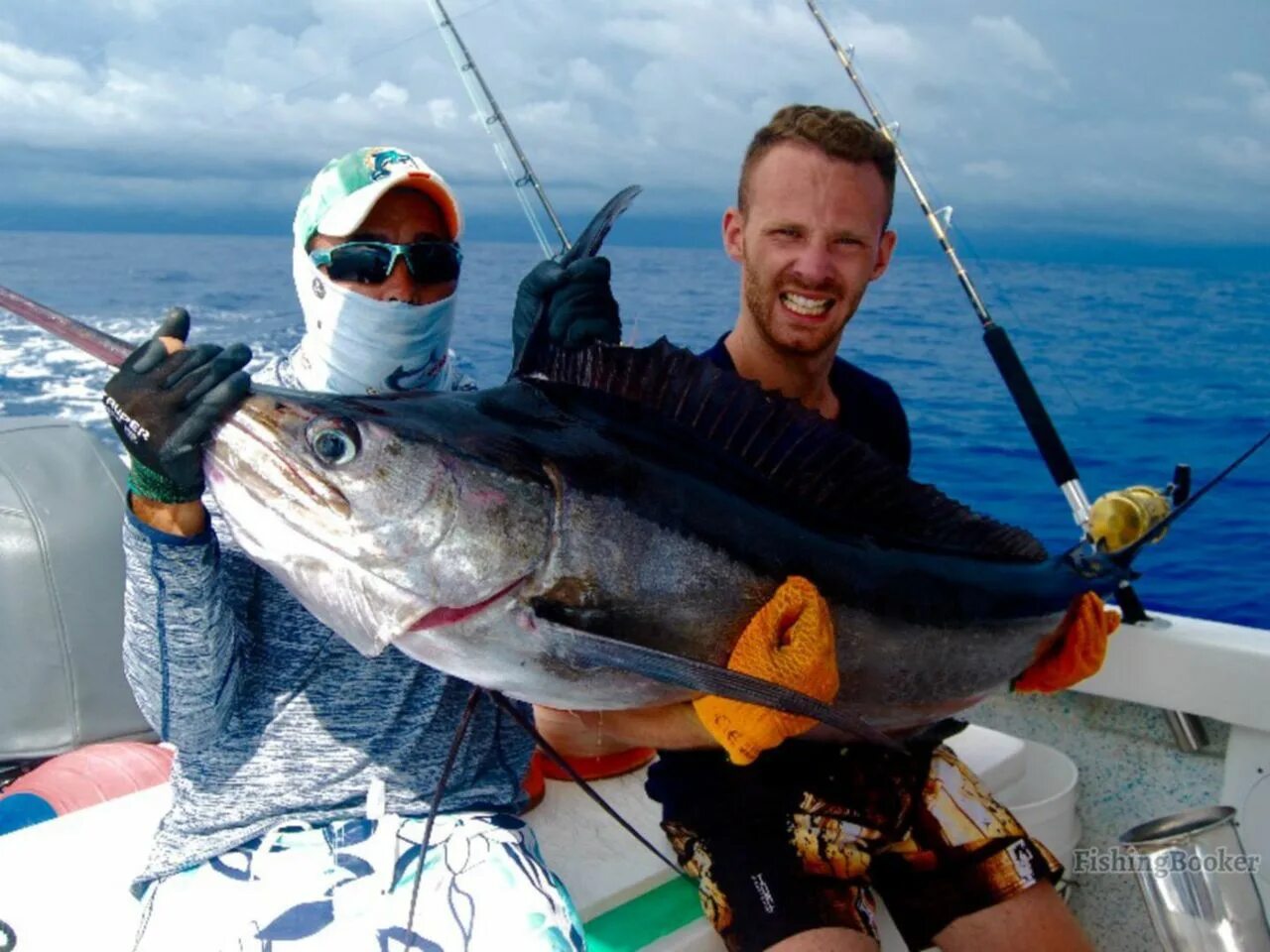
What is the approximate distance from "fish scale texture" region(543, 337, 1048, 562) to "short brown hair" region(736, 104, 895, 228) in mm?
833

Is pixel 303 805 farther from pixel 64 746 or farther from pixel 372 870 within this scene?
pixel 64 746

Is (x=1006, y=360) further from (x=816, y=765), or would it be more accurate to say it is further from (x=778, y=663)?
(x=778, y=663)

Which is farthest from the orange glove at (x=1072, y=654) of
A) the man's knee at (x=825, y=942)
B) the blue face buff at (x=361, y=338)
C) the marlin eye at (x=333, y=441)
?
the marlin eye at (x=333, y=441)

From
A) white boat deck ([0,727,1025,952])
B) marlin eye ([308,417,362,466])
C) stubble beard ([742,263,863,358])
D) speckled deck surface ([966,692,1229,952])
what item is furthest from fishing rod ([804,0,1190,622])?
marlin eye ([308,417,362,466])

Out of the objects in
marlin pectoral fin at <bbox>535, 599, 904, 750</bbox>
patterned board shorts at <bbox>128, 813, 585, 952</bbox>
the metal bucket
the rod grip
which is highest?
the rod grip

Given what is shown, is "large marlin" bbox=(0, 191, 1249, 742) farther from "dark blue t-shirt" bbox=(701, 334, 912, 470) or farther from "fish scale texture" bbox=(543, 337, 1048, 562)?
"dark blue t-shirt" bbox=(701, 334, 912, 470)

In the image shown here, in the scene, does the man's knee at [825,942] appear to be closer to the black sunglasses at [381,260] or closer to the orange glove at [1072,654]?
the orange glove at [1072,654]

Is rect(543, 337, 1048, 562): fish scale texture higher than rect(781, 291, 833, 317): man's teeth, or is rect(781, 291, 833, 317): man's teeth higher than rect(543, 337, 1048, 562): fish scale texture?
rect(781, 291, 833, 317): man's teeth

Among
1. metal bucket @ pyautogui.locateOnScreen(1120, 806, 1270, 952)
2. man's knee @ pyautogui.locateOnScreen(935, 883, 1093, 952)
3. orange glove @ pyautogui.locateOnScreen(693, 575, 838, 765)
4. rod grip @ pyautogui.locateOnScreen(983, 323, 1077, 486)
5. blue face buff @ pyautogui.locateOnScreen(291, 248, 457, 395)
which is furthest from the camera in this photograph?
rod grip @ pyautogui.locateOnScreen(983, 323, 1077, 486)

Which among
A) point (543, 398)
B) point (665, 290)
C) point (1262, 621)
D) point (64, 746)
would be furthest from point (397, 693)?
point (665, 290)

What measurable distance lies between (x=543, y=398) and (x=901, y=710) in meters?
0.88

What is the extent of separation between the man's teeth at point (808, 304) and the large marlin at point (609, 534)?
0.51m

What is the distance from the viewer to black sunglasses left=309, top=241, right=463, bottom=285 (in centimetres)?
198

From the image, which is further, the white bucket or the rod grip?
the rod grip
